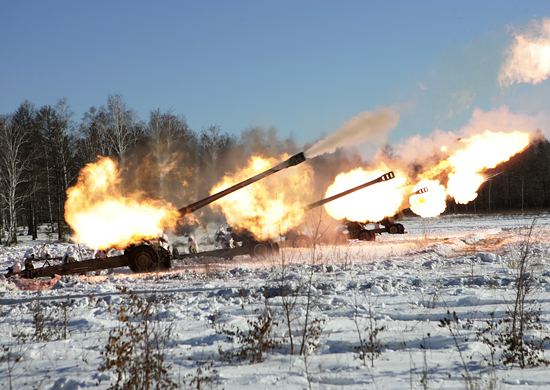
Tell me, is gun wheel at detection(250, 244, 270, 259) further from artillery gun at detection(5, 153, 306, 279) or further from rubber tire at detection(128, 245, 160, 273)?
rubber tire at detection(128, 245, 160, 273)

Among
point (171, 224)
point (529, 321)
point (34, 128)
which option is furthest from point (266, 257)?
point (34, 128)

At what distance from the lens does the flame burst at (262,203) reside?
49.4 ft

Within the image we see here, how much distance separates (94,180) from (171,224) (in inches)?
116

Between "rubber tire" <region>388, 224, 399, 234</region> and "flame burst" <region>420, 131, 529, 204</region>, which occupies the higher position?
"flame burst" <region>420, 131, 529, 204</region>

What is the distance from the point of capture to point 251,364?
4285mm

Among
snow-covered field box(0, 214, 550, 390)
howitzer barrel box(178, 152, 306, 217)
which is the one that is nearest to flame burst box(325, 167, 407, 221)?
howitzer barrel box(178, 152, 306, 217)

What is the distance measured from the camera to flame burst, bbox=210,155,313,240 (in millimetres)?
15070

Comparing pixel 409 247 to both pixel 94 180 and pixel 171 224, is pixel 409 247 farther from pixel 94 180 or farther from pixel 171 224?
pixel 94 180

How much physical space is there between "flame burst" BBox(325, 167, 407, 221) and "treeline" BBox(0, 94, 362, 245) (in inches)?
341

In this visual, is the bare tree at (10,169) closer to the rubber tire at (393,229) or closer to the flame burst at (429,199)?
the rubber tire at (393,229)

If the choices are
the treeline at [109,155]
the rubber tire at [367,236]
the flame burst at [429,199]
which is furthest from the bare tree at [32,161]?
the flame burst at [429,199]

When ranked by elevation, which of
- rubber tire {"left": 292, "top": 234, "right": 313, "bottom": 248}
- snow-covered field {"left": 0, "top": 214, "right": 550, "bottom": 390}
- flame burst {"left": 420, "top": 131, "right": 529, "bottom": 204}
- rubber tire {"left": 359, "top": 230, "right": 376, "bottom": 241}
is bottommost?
snow-covered field {"left": 0, "top": 214, "right": 550, "bottom": 390}

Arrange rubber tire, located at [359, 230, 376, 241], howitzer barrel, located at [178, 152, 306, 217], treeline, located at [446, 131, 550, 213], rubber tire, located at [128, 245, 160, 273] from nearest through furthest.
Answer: rubber tire, located at [128, 245, 160, 273] < howitzer barrel, located at [178, 152, 306, 217] < rubber tire, located at [359, 230, 376, 241] < treeline, located at [446, 131, 550, 213]

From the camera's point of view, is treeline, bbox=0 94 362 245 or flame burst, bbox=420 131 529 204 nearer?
flame burst, bbox=420 131 529 204
